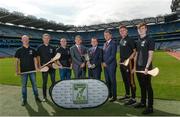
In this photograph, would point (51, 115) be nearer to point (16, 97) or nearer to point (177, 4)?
point (16, 97)

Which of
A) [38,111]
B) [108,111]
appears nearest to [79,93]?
[108,111]

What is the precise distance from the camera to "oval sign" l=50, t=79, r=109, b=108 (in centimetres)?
710

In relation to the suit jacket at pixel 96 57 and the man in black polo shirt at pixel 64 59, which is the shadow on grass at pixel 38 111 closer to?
the man in black polo shirt at pixel 64 59

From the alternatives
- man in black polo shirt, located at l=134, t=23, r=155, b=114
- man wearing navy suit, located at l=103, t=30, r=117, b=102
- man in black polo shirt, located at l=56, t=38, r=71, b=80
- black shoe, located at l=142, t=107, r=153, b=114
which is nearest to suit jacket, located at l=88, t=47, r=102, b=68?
man wearing navy suit, located at l=103, t=30, r=117, b=102

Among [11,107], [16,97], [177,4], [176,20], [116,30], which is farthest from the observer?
[116,30]

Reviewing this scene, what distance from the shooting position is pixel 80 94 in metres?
7.13

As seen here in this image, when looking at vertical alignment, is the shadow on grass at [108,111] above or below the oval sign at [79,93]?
below

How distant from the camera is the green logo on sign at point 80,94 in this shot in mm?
7094

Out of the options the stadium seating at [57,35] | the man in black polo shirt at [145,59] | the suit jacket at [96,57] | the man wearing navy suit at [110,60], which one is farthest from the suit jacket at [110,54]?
the stadium seating at [57,35]

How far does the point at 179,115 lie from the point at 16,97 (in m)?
5.40

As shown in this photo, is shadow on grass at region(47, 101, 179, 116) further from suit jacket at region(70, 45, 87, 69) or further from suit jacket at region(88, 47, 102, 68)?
suit jacket at region(70, 45, 87, 69)

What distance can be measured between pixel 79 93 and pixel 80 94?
4cm

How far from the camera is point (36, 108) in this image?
7.60 metres

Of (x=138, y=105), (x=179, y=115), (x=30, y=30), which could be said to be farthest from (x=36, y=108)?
(x=30, y=30)
